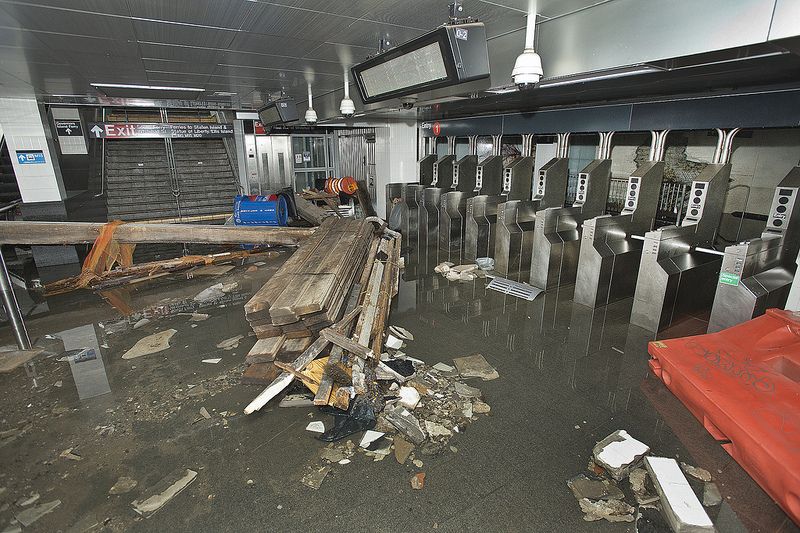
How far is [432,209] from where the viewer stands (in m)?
8.27

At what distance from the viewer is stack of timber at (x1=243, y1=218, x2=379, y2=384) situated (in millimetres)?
3525

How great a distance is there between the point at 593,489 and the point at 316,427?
1.93 meters

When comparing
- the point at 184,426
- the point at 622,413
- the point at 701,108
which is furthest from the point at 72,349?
the point at 701,108

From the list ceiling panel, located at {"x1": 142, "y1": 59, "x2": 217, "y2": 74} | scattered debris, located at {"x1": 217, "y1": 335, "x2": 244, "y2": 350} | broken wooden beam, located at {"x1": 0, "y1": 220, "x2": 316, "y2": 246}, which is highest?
ceiling panel, located at {"x1": 142, "y1": 59, "x2": 217, "y2": 74}

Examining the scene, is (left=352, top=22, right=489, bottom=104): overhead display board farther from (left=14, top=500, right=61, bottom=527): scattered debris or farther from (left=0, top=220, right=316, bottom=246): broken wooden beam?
(left=0, top=220, right=316, bottom=246): broken wooden beam

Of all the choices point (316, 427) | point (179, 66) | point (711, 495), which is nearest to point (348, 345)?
point (316, 427)

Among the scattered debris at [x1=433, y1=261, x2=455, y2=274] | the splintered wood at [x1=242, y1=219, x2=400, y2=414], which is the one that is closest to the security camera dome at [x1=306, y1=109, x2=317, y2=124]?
the splintered wood at [x1=242, y1=219, x2=400, y2=414]

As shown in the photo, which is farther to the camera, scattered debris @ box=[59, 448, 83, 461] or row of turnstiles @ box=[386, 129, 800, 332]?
row of turnstiles @ box=[386, 129, 800, 332]

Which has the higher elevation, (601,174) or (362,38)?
(362,38)

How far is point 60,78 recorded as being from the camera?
534cm

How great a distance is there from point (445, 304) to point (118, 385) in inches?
145

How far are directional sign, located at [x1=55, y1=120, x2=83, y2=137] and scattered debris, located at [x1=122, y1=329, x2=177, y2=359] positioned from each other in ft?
18.9

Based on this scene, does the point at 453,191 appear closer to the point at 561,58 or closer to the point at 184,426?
the point at 561,58

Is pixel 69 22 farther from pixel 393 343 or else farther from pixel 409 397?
pixel 409 397
